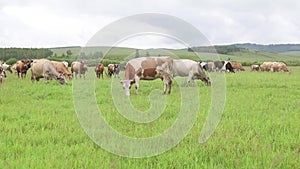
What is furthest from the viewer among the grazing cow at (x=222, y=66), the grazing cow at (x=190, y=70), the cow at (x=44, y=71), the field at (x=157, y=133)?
the grazing cow at (x=222, y=66)

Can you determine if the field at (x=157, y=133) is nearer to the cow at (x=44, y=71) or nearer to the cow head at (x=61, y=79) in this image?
the cow head at (x=61, y=79)

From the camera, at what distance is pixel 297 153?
5594mm

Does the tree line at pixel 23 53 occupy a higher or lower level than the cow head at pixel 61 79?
higher

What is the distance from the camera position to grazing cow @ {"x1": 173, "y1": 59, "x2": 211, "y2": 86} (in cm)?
2030

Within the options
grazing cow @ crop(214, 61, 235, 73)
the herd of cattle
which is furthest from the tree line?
the herd of cattle

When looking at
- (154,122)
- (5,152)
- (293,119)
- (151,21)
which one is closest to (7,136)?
(5,152)

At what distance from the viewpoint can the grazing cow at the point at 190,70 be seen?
2030 cm

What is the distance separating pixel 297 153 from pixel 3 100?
969 cm

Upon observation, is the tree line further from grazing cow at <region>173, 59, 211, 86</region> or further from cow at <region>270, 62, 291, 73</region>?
grazing cow at <region>173, 59, 211, 86</region>

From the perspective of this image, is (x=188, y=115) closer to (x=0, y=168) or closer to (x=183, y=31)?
(x=183, y=31)

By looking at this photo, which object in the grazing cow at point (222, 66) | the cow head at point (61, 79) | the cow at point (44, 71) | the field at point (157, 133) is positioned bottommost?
the field at point (157, 133)

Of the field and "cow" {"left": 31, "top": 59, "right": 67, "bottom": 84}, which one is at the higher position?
"cow" {"left": 31, "top": 59, "right": 67, "bottom": 84}

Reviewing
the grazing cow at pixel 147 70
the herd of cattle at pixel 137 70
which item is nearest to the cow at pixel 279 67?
the herd of cattle at pixel 137 70

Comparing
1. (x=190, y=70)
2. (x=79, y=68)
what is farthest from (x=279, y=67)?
(x=190, y=70)
